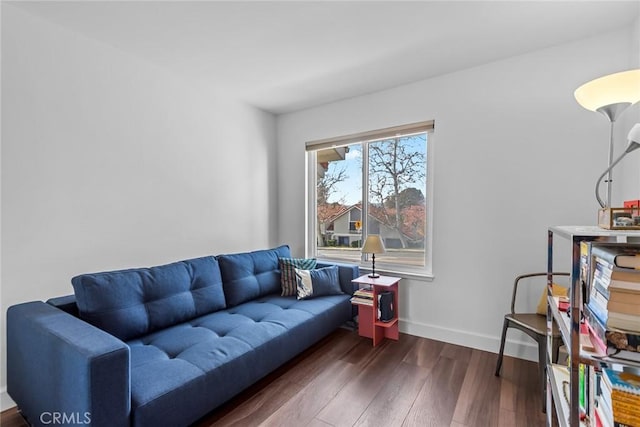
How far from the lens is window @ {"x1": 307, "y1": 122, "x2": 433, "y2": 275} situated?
2967 mm

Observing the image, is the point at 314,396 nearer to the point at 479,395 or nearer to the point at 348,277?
the point at 479,395

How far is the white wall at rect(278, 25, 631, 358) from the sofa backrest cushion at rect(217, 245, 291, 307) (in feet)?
4.36

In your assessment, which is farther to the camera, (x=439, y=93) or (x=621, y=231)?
(x=439, y=93)

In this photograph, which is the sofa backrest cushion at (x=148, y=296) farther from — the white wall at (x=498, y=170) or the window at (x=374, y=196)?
the white wall at (x=498, y=170)

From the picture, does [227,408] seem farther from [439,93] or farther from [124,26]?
[439,93]

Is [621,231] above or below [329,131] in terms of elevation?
below

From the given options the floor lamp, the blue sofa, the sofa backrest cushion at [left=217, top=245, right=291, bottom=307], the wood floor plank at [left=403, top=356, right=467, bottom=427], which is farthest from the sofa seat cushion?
the floor lamp

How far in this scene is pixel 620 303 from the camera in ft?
2.72

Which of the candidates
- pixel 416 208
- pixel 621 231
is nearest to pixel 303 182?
pixel 416 208

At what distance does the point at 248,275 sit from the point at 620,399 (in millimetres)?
2444

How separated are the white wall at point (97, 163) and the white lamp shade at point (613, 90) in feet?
9.67

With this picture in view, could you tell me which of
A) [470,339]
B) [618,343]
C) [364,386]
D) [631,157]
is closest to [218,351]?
[364,386]

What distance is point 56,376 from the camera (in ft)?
4.46

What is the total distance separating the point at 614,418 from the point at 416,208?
7.45ft
